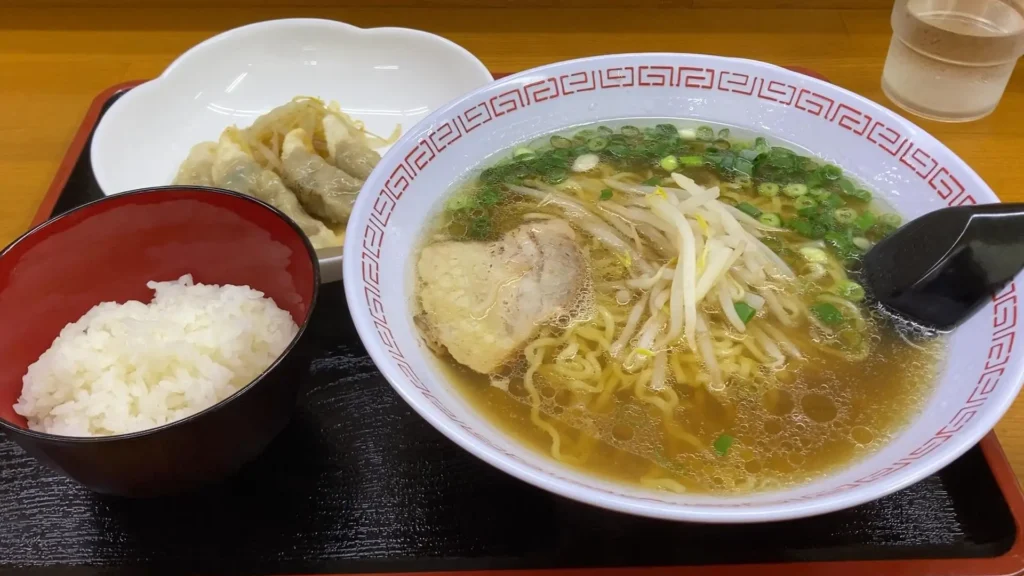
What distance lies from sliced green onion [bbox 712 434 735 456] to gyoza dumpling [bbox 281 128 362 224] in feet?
4.13

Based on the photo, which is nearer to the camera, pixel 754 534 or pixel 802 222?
pixel 754 534

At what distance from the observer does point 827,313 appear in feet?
4.97

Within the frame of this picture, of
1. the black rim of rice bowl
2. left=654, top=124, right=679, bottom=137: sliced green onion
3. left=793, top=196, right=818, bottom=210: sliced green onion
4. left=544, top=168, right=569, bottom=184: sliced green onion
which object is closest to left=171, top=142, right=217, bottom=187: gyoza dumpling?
the black rim of rice bowl

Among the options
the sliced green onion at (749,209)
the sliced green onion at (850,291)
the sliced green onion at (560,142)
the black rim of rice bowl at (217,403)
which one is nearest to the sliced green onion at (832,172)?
the sliced green onion at (749,209)

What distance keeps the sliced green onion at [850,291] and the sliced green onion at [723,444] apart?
1.65ft

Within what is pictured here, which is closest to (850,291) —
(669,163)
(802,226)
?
(802,226)

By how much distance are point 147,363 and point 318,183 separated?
0.93m

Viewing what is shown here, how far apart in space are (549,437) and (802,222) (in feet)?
2.95

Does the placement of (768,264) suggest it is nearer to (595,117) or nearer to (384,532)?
(595,117)

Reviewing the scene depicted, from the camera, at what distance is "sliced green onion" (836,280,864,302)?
1554 mm

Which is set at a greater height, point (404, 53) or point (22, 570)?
point (404, 53)

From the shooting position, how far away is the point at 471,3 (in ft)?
9.74

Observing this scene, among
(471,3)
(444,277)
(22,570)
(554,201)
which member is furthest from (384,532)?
(471,3)

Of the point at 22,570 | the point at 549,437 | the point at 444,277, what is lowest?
the point at 22,570
